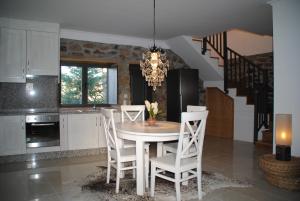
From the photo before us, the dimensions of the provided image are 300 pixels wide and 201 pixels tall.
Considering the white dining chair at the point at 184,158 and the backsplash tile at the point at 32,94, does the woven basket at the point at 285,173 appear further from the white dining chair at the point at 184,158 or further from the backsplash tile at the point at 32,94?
the backsplash tile at the point at 32,94

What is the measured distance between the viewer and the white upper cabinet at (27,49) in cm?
467

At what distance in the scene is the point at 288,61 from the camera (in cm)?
364

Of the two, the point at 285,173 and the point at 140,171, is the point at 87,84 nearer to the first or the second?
the point at 140,171

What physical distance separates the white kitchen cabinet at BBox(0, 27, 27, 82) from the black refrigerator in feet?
11.6

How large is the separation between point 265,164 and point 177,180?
1.43 meters

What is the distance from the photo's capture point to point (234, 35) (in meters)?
8.16

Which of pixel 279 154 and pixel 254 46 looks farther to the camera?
pixel 254 46

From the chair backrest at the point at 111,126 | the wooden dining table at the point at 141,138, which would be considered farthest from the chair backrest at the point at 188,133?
the chair backrest at the point at 111,126

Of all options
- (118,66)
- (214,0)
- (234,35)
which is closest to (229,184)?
(214,0)

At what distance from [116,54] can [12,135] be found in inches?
118

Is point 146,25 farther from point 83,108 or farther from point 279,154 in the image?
point 279,154

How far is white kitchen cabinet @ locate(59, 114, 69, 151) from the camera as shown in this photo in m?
4.88

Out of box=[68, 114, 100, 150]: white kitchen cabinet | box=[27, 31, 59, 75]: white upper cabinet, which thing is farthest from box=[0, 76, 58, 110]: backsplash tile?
box=[68, 114, 100, 150]: white kitchen cabinet

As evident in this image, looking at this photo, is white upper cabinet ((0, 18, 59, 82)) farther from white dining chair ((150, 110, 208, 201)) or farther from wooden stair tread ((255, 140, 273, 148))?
wooden stair tread ((255, 140, 273, 148))
